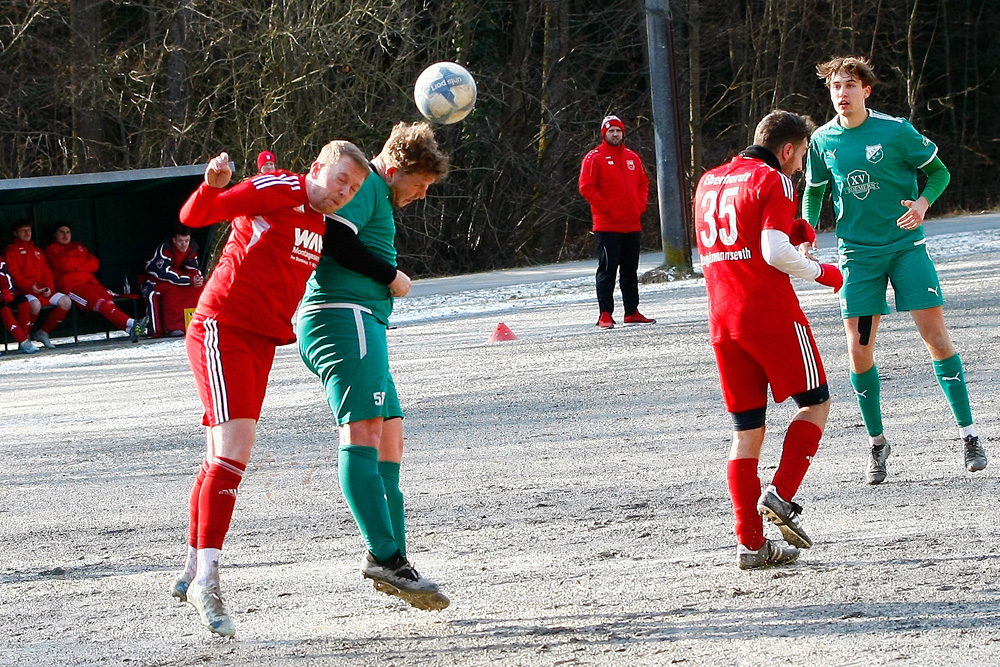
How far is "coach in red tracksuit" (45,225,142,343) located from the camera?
52.7ft

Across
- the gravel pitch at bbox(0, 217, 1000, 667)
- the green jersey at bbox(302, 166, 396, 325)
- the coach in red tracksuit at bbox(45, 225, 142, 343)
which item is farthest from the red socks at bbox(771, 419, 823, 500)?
the coach in red tracksuit at bbox(45, 225, 142, 343)

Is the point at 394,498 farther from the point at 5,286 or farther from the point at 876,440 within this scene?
the point at 5,286

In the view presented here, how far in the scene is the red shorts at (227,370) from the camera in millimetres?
4543

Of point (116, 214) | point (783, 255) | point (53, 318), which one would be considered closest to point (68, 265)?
point (53, 318)

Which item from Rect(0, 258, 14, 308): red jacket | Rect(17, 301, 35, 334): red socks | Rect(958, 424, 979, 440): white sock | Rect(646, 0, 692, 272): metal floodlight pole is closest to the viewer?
Rect(958, 424, 979, 440): white sock

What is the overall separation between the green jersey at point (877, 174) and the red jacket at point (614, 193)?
6446mm

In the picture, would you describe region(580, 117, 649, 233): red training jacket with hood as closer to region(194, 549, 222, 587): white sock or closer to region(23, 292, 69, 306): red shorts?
region(23, 292, 69, 306): red shorts

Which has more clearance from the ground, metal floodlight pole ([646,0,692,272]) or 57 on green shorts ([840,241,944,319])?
metal floodlight pole ([646,0,692,272])

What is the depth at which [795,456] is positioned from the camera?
5.04m

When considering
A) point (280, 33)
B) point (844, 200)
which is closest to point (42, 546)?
point (844, 200)

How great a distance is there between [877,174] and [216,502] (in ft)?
12.4

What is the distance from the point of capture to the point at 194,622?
4.68 metres

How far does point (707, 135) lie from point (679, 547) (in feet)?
96.0

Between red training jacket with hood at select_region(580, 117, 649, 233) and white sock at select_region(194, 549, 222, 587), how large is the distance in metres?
8.94
